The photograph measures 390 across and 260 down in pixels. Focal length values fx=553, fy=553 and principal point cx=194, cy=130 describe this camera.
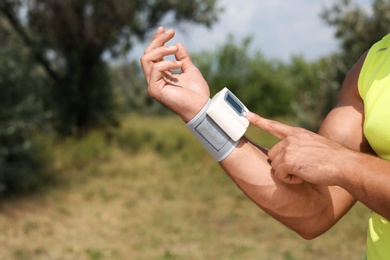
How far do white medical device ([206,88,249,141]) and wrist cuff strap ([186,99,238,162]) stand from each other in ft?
0.07

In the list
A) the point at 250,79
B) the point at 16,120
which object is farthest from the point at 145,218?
the point at 250,79

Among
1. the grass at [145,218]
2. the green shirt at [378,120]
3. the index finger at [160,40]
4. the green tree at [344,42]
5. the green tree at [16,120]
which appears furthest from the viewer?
the green tree at [344,42]

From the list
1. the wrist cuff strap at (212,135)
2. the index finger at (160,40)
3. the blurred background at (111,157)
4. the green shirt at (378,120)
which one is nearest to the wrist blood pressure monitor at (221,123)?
the wrist cuff strap at (212,135)

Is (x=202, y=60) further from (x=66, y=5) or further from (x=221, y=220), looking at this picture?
(x=221, y=220)

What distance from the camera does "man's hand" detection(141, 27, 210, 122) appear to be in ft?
5.51

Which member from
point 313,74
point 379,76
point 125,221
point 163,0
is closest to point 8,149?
point 125,221

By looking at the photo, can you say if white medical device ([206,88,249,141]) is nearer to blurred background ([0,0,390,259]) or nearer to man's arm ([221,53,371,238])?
man's arm ([221,53,371,238])

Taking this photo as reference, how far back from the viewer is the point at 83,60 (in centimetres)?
1214

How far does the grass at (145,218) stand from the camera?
6.35 m

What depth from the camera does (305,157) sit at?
4.92 feet

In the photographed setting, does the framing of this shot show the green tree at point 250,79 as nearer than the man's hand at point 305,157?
No

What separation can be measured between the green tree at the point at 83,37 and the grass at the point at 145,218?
1.35m

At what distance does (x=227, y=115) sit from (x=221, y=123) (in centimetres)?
3

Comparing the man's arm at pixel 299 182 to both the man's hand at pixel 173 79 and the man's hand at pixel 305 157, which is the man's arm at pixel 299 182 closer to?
the man's hand at pixel 305 157
